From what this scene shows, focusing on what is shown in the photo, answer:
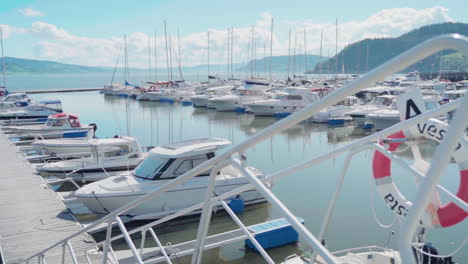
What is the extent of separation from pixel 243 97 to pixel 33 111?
18.4 m

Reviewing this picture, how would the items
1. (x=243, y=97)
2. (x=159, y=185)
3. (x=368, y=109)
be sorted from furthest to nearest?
1. (x=243, y=97)
2. (x=368, y=109)
3. (x=159, y=185)

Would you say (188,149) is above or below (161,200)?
above

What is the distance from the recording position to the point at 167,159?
11242 mm

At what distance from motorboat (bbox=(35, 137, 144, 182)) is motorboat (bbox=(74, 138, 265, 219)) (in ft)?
9.67

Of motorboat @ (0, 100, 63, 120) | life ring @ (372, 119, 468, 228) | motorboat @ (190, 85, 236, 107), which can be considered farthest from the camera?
motorboat @ (190, 85, 236, 107)

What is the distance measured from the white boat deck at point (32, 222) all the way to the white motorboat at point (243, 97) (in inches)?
1038

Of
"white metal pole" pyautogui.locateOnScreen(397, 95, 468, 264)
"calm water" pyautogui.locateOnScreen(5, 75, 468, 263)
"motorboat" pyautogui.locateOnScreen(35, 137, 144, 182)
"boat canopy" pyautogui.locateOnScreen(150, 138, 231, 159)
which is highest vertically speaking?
"white metal pole" pyautogui.locateOnScreen(397, 95, 468, 264)

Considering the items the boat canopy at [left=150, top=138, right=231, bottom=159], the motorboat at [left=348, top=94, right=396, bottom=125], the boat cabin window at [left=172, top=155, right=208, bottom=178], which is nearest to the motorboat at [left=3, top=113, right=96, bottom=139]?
the boat canopy at [left=150, top=138, right=231, bottom=159]

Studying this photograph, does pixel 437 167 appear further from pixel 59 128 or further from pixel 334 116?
pixel 334 116

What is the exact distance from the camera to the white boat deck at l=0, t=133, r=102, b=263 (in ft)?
25.5

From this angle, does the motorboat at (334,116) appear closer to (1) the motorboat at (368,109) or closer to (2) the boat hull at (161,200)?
(1) the motorboat at (368,109)

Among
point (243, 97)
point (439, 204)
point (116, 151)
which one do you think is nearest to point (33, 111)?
point (116, 151)

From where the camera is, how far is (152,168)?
1141 centimetres

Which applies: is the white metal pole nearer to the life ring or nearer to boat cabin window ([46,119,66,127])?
the life ring
